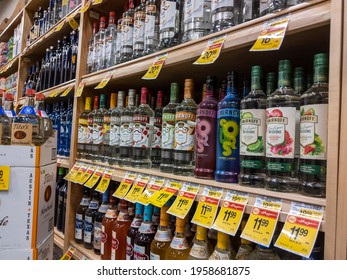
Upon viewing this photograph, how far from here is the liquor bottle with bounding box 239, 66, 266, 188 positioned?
0.79 m

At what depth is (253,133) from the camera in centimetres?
80

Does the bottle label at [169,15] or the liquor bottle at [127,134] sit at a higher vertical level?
the bottle label at [169,15]

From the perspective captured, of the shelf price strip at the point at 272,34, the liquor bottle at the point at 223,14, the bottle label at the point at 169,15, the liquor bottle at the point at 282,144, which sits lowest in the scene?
the liquor bottle at the point at 282,144

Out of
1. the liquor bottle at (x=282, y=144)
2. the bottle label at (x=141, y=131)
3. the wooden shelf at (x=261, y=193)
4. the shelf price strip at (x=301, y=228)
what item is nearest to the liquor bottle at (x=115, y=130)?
the bottle label at (x=141, y=131)

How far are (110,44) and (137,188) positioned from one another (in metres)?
0.81

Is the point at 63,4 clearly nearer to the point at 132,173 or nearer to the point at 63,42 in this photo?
the point at 63,42

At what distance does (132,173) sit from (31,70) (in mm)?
2073

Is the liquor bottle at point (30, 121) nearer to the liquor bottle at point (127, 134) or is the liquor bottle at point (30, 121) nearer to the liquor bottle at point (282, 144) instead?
the liquor bottle at point (127, 134)

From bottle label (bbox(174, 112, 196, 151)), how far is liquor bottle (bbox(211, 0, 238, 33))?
0.29 meters

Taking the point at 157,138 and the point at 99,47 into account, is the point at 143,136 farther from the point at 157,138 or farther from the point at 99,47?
the point at 99,47

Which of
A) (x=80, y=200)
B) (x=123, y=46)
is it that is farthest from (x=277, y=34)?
(x=80, y=200)

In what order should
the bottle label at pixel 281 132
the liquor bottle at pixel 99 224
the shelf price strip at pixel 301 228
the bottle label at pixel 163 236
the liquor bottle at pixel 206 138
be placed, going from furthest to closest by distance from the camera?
the liquor bottle at pixel 99 224 → the bottle label at pixel 163 236 → the liquor bottle at pixel 206 138 → the bottle label at pixel 281 132 → the shelf price strip at pixel 301 228

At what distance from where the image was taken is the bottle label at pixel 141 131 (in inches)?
47.6

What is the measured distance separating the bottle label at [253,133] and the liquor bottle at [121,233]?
69 cm
